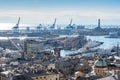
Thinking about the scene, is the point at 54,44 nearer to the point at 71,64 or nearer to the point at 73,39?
the point at 73,39

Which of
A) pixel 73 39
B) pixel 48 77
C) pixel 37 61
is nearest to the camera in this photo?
pixel 48 77

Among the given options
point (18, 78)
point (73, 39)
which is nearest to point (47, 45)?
point (73, 39)

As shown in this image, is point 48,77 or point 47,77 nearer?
point 47,77

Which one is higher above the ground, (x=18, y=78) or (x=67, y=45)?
(x=18, y=78)

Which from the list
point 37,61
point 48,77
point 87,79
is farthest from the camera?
point 37,61

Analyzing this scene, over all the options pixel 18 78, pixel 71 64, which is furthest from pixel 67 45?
pixel 18 78

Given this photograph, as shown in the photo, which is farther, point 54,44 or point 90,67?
point 54,44

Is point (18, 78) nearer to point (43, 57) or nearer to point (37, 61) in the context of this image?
point (37, 61)

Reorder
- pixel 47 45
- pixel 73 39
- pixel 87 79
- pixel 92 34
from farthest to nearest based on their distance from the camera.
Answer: pixel 92 34, pixel 73 39, pixel 47 45, pixel 87 79

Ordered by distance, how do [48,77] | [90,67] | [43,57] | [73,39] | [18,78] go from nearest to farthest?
[18,78], [48,77], [90,67], [43,57], [73,39]
